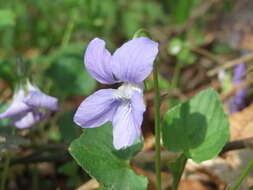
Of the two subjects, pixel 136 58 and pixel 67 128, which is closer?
pixel 136 58

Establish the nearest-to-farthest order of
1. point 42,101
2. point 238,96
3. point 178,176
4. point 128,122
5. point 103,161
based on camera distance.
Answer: point 128,122, point 103,161, point 178,176, point 42,101, point 238,96

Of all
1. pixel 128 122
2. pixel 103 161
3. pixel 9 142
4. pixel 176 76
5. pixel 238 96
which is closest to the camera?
pixel 128 122

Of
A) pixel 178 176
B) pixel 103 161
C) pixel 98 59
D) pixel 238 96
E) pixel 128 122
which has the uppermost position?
pixel 98 59

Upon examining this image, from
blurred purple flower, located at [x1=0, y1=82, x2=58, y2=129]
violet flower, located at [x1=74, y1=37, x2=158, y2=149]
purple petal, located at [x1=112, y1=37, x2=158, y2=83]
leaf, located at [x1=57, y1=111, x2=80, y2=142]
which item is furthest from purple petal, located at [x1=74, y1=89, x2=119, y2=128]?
leaf, located at [x1=57, y1=111, x2=80, y2=142]

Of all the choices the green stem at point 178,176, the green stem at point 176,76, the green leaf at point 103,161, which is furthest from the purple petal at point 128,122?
the green stem at point 176,76

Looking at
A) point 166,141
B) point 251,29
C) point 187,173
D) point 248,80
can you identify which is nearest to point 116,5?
point 251,29

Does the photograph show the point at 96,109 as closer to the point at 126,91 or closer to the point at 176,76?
the point at 126,91

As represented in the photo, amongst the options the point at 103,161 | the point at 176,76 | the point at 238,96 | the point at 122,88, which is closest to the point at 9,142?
the point at 103,161
